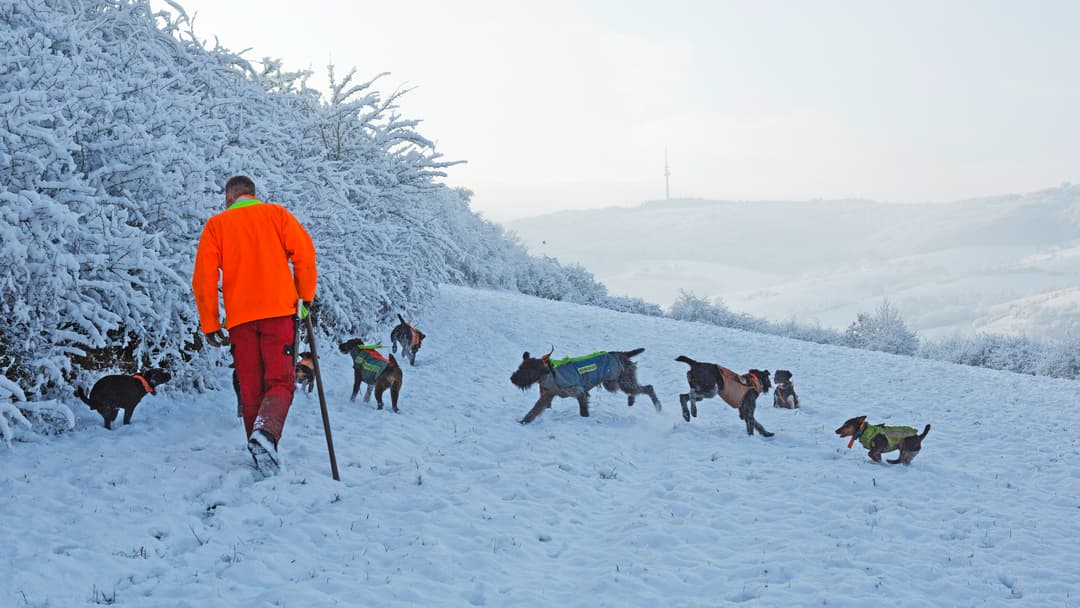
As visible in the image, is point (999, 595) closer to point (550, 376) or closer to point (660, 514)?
point (660, 514)

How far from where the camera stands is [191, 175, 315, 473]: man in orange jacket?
5859 millimetres

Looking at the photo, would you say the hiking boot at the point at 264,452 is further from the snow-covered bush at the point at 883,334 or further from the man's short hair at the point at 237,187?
the snow-covered bush at the point at 883,334

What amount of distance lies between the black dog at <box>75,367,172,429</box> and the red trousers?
193 centimetres

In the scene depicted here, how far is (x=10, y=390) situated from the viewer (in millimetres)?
5629

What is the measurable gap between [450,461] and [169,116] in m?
5.50

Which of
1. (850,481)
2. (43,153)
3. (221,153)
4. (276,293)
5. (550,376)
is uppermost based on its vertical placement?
(221,153)

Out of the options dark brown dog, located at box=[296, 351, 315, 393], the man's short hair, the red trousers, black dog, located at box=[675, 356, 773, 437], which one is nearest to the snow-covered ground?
dark brown dog, located at box=[296, 351, 315, 393]

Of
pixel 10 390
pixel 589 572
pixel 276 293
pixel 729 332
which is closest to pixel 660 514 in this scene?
pixel 589 572

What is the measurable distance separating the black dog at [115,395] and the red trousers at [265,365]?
1928mm

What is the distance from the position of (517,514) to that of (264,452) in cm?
232

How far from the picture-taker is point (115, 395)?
7.07 meters

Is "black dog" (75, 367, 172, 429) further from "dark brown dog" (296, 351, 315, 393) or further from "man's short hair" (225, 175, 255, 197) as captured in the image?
"man's short hair" (225, 175, 255, 197)

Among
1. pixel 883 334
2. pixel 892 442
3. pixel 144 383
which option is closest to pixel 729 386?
pixel 892 442

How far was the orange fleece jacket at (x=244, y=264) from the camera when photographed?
5.81 m
